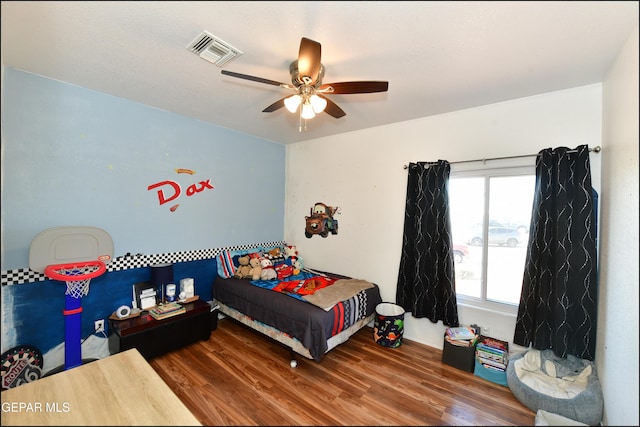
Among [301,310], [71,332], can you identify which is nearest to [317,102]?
[301,310]

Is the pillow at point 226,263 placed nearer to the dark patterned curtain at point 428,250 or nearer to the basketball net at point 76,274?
the basketball net at point 76,274

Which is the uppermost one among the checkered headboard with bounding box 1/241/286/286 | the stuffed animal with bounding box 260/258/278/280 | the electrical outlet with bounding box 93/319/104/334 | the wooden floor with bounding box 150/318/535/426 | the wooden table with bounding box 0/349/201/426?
the checkered headboard with bounding box 1/241/286/286

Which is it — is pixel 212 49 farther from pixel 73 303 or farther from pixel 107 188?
pixel 73 303

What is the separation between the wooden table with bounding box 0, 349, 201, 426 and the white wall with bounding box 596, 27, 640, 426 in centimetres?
240

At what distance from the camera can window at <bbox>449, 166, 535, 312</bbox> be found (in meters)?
2.51

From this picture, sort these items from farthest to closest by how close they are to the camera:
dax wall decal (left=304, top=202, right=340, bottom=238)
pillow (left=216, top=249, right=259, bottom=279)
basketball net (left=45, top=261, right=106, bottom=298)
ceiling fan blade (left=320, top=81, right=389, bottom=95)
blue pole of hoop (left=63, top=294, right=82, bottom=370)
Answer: dax wall decal (left=304, top=202, right=340, bottom=238) → pillow (left=216, top=249, right=259, bottom=279) → blue pole of hoop (left=63, top=294, right=82, bottom=370) → basketball net (left=45, top=261, right=106, bottom=298) → ceiling fan blade (left=320, top=81, right=389, bottom=95)

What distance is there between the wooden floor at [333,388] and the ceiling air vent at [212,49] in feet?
8.30

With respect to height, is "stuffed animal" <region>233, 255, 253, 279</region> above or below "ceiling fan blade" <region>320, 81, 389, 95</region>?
below

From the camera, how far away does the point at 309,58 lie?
1.58m

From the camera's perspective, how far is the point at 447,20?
1548 millimetres

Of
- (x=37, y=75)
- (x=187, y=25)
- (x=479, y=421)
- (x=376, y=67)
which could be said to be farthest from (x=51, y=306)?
(x=479, y=421)

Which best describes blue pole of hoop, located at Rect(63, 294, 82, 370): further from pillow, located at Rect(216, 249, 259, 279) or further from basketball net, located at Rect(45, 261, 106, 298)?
pillow, located at Rect(216, 249, 259, 279)

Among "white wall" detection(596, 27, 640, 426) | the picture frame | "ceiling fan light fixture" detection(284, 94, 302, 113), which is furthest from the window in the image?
the picture frame

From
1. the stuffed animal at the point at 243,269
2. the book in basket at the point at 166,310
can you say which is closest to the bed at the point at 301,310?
the stuffed animal at the point at 243,269
